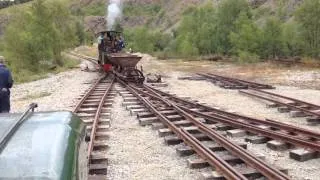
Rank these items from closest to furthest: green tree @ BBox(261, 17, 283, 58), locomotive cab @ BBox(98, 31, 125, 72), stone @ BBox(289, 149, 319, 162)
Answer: stone @ BBox(289, 149, 319, 162) → locomotive cab @ BBox(98, 31, 125, 72) → green tree @ BBox(261, 17, 283, 58)

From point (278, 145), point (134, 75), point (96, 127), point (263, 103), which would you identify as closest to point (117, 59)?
point (134, 75)

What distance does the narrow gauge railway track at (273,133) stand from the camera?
8625mm

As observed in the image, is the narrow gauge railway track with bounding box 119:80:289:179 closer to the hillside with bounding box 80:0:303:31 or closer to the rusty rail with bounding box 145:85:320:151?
the rusty rail with bounding box 145:85:320:151

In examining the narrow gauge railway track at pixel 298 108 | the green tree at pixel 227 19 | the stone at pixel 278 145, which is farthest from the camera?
the green tree at pixel 227 19

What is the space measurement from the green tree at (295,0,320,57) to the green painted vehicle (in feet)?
133

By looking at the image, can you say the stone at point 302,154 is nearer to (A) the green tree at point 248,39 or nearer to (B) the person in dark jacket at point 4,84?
(B) the person in dark jacket at point 4,84

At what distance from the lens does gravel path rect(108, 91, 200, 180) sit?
25.9 ft

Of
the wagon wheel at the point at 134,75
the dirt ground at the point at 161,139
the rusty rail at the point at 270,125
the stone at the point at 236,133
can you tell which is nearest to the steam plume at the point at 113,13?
the wagon wheel at the point at 134,75

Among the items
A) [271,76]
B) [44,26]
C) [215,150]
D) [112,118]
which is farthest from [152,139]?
[44,26]

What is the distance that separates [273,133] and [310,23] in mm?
35304

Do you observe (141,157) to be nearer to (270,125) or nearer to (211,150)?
(211,150)

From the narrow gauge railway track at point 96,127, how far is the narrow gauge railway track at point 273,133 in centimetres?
255

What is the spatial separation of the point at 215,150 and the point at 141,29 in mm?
66330

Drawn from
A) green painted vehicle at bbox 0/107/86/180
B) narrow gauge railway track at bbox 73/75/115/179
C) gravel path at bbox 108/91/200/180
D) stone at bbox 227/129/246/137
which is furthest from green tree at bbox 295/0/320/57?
green painted vehicle at bbox 0/107/86/180
